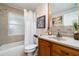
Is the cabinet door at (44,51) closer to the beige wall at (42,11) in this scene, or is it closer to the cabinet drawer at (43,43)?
the cabinet drawer at (43,43)

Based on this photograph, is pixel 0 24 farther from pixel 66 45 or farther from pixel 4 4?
pixel 66 45

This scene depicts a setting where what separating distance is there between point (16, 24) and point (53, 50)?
747 millimetres

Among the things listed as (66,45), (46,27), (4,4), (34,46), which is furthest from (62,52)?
(4,4)

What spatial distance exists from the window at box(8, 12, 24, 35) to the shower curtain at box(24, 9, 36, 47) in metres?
0.08

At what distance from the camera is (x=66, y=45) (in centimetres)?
92

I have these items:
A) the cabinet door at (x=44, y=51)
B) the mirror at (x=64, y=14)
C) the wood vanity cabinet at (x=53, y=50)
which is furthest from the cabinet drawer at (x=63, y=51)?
the mirror at (x=64, y=14)

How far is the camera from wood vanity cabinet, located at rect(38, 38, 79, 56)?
2.89 ft

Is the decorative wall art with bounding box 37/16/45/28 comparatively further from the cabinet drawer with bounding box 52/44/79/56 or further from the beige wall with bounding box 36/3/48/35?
→ the cabinet drawer with bounding box 52/44/79/56

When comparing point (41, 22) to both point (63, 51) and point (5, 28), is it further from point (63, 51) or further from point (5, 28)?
point (63, 51)

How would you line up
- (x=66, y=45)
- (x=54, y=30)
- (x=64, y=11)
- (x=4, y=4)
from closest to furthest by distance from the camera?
(x=66, y=45), (x=4, y=4), (x=64, y=11), (x=54, y=30)

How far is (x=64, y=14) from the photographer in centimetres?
139

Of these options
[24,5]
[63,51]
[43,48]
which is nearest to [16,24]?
[24,5]

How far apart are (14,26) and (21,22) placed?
0.14m

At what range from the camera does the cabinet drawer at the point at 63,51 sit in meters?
0.85
